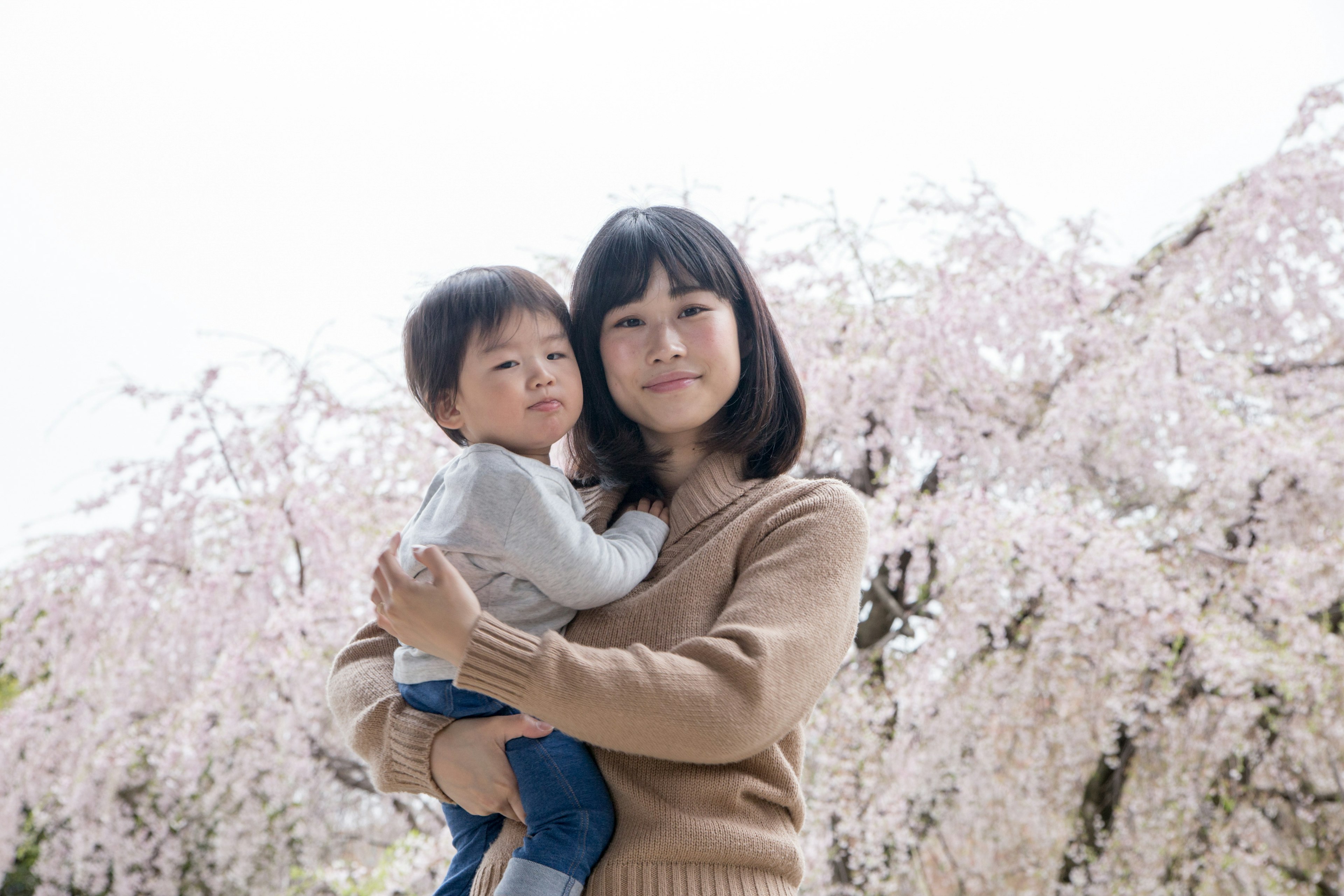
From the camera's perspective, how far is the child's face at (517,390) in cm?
123

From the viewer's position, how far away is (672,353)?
4.18 ft

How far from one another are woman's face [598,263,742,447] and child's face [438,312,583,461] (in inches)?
3.7

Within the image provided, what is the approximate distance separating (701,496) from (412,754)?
1.56 feet

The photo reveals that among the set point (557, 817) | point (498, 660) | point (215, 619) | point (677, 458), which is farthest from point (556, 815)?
point (215, 619)

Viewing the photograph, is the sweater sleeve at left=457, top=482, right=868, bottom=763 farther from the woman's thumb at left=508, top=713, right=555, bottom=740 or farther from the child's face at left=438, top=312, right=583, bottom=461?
the child's face at left=438, top=312, right=583, bottom=461

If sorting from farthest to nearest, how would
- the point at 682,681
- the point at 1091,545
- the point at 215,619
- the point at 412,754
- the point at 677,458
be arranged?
1. the point at 215,619
2. the point at 1091,545
3. the point at 677,458
4. the point at 412,754
5. the point at 682,681

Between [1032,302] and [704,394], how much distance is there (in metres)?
3.16

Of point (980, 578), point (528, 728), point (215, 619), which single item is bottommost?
point (215, 619)

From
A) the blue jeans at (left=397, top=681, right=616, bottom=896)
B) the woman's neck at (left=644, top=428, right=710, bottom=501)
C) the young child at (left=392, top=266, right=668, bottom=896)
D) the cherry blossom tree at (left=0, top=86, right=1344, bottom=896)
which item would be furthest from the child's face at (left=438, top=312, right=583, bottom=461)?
the cherry blossom tree at (left=0, top=86, right=1344, bottom=896)

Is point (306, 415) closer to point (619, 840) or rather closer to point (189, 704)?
point (189, 704)

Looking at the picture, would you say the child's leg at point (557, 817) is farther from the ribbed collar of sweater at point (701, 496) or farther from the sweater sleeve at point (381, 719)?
the ribbed collar of sweater at point (701, 496)

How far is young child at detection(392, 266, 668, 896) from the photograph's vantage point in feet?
3.59

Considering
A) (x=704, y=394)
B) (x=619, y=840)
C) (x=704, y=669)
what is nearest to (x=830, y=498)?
(x=704, y=394)

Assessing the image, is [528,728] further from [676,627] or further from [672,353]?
[672,353]
